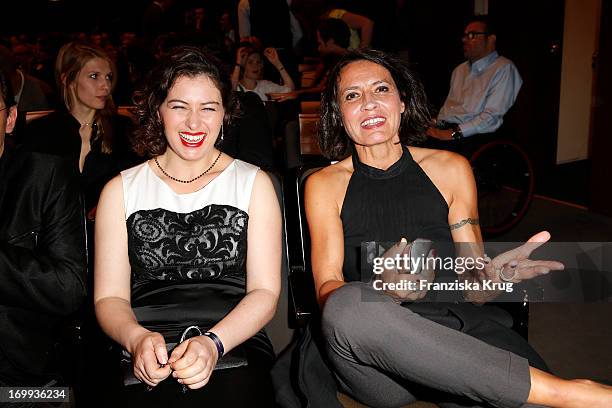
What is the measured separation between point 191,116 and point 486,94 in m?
2.99

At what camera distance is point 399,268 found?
5.90 feet

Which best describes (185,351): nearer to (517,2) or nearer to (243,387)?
(243,387)

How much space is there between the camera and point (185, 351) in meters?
1.64

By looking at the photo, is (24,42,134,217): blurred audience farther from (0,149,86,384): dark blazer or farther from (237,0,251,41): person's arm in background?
(237,0,251,41): person's arm in background

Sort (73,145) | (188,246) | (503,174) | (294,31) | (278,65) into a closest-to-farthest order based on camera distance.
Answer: (188,246)
(73,145)
(503,174)
(278,65)
(294,31)

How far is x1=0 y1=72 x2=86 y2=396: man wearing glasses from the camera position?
1736 mm

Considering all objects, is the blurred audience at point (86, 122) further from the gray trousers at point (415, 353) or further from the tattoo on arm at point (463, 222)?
the gray trousers at point (415, 353)

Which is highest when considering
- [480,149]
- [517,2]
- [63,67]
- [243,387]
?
[517,2]

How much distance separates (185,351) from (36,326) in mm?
498

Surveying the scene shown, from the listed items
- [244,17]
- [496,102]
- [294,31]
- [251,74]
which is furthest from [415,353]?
[294,31]

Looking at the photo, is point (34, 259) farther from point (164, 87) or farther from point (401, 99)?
point (401, 99)

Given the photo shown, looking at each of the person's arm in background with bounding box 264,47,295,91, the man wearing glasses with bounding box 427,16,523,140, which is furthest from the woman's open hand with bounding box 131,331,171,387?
the person's arm in background with bounding box 264,47,295,91

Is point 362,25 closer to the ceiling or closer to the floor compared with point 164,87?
closer to the ceiling

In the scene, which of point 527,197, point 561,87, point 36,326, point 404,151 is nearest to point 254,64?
point 527,197
